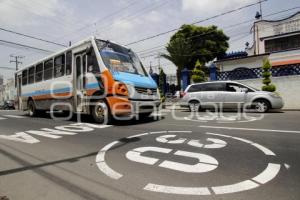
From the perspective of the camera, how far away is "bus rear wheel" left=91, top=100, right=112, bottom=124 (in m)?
8.76

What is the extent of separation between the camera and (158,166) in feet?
13.5

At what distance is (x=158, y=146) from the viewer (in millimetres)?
5414

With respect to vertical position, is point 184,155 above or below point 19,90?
below

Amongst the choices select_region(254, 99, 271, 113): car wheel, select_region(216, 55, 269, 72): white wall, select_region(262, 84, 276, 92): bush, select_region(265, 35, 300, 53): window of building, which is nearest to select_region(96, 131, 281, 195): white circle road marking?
select_region(254, 99, 271, 113): car wheel

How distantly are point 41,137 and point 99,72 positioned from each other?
2.80 metres

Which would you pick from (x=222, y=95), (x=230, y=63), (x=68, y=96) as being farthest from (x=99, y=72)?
(x=230, y=63)

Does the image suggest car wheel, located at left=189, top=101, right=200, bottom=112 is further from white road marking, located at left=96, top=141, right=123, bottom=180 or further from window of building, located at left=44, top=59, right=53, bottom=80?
white road marking, located at left=96, top=141, right=123, bottom=180

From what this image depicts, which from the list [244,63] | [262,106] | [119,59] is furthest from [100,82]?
[244,63]

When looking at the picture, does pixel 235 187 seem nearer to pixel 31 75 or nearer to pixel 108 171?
pixel 108 171

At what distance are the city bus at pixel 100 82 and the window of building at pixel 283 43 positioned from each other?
896 inches

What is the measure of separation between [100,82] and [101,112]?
1.13m

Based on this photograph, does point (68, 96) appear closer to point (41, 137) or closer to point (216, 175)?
point (41, 137)

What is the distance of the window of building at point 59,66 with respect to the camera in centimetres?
1095

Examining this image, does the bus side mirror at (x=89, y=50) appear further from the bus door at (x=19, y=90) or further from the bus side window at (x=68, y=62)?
the bus door at (x=19, y=90)
